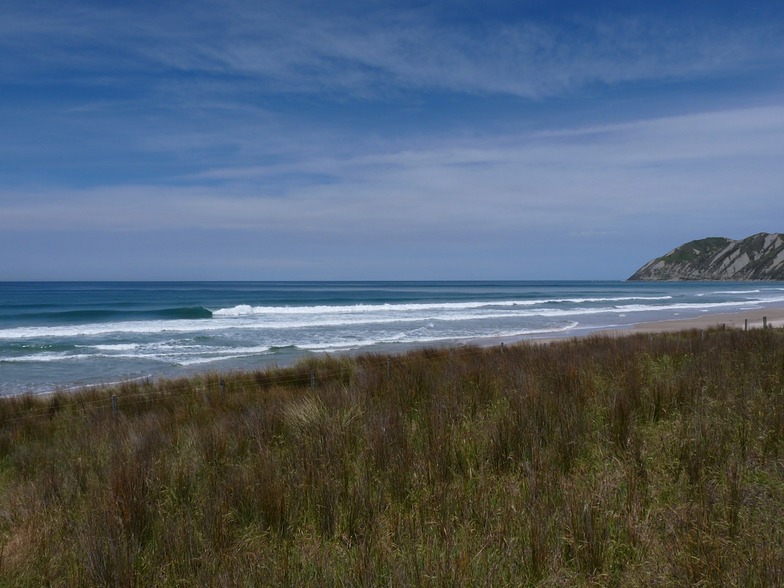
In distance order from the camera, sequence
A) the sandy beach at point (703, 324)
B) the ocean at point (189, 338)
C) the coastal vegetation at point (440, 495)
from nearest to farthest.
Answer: the coastal vegetation at point (440, 495), the ocean at point (189, 338), the sandy beach at point (703, 324)

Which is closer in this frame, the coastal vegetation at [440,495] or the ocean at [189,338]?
the coastal vegetation at [440,495]

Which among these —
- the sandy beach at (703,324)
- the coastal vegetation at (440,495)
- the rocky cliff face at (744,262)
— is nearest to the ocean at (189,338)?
the sandy beach at (703,324)

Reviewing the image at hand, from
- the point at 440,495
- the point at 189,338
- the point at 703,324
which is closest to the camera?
the point at 440,495

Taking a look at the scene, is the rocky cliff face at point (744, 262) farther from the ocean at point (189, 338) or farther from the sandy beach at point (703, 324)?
the ocean at point (189, 338)

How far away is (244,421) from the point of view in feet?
21.6

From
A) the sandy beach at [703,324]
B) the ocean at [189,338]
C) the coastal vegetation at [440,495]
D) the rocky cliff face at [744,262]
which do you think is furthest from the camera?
the rocky cliff face at [744,262]

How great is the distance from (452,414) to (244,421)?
241 cm

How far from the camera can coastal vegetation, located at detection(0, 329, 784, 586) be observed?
122 inches

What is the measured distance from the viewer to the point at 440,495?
153 inches

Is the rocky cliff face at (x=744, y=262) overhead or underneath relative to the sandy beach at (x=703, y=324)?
overhead

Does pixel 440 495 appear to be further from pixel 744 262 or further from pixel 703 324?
pixel 744 262

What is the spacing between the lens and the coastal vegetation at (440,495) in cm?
311

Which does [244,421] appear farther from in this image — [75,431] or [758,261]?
[758,261]

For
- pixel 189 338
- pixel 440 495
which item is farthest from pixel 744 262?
pixel 440 495
